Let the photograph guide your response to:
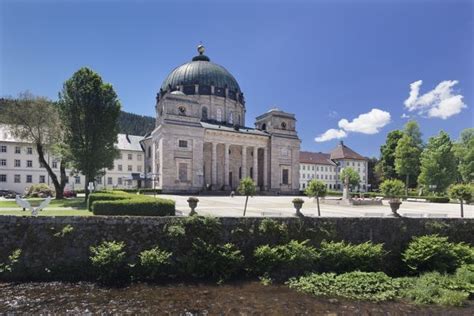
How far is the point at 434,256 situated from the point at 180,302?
11.3 meters

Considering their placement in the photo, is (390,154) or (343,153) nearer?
(390,154)

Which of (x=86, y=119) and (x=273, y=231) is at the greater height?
(x=86, y=119)

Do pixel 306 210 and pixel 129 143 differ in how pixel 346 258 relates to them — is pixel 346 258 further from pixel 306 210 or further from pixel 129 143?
pixel 129 143

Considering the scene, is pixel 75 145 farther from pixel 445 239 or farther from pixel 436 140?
pixel 436 140

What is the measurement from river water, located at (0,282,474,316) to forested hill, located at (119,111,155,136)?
369ft

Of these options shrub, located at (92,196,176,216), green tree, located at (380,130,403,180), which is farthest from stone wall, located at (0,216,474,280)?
green tree, located at (380,130,403,180)

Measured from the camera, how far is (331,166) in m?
93.2

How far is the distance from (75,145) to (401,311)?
2702cm

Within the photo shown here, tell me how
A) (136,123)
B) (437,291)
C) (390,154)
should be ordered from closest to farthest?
(437,291) → (390,154) → (136,123)

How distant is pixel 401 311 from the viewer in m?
9.83

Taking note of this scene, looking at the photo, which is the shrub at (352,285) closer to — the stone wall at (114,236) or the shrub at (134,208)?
the stone wall at (114,236)

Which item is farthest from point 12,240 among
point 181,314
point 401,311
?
point 401,311

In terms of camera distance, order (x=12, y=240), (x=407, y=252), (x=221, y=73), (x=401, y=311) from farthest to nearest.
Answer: (x=221, y=73), (x=407, y=252), (x=12, y=240), (x=401, y=311)

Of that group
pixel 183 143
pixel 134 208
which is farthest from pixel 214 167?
pixel 134 208
